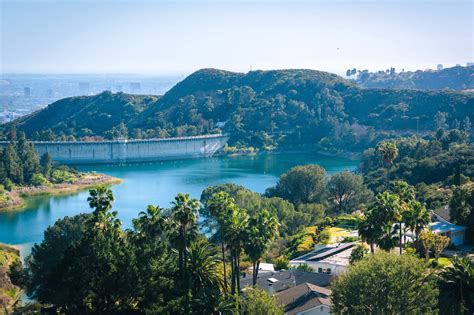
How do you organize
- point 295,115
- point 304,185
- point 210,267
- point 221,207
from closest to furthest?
point 221,207 < point 210,267 < point 304,185 < point 295,115

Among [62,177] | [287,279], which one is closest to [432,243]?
[287,279]

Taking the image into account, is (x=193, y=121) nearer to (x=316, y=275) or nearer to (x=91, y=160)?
(x=91, y=160)

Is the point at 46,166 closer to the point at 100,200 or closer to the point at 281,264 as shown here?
the point at 281,264

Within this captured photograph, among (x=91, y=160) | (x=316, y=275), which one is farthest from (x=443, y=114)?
(x=316, y=275)

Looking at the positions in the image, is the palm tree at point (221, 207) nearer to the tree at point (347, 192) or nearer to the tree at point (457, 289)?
the tree at point (457, 289)

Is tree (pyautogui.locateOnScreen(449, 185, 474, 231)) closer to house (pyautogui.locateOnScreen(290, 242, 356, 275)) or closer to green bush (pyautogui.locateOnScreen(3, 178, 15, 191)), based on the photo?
house (pyautogui.locateOnScreen(290, 242, 356, 275))
